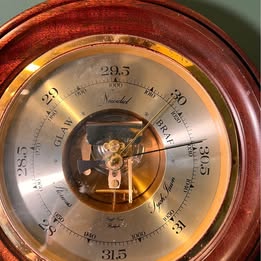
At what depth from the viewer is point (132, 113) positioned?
0.80 m

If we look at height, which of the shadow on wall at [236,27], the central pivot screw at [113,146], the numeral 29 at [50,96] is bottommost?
the central pivot screw at [113,146]

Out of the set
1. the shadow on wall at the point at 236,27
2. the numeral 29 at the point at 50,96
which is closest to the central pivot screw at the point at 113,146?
the numeral 29 at the point at 50,96

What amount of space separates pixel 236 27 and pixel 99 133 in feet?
1.01

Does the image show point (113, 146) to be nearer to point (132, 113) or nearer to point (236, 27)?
point (132, 113)

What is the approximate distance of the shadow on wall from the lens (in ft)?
2.87

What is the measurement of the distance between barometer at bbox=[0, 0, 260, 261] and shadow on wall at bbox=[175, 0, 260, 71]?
0.09 meters

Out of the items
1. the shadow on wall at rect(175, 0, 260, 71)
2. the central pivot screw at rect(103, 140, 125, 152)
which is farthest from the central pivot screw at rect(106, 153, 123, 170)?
the shadow on wall at rect(175, 0, 260, 71)

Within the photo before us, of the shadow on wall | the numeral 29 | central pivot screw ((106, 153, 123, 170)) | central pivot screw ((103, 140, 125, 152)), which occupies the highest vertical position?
the shadow on wall

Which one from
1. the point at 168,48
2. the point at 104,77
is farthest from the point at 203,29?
the point at 104,77

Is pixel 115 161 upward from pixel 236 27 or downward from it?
downward

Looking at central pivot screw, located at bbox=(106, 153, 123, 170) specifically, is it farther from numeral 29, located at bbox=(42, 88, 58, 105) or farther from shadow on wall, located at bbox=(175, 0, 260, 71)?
shadow on wall, located at bbox=(175, 0, 260, 71)

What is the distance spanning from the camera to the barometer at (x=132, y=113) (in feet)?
2.54

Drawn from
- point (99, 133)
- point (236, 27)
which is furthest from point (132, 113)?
point (236, 27)

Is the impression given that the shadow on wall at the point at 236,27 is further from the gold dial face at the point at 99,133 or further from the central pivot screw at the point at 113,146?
the central pivot screw at the point at 113,146
